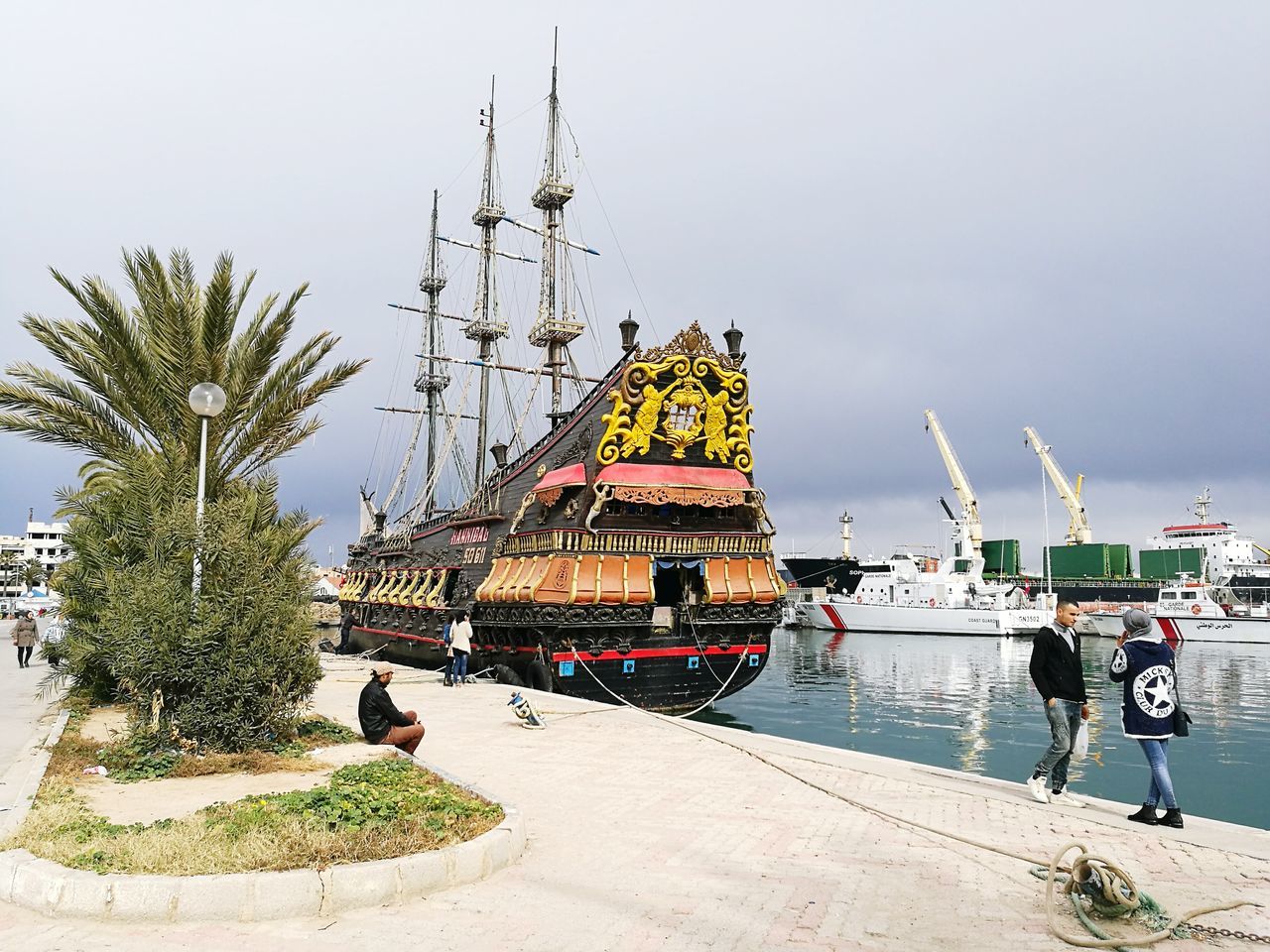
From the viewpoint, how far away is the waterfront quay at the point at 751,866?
14.7 feet

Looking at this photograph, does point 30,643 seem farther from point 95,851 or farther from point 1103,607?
point 1103,607

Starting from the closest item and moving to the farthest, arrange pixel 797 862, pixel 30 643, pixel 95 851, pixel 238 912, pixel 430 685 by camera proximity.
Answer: pixel 238 912 < pixel 95 851 < pixel 797 862 < pixel 430 685 < pixel 30 643

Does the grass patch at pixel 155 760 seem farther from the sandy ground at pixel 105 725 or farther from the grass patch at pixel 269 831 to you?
the grass patch at pixel 269 831

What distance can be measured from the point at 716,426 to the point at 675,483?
1.80m

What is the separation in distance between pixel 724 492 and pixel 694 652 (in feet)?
12.2

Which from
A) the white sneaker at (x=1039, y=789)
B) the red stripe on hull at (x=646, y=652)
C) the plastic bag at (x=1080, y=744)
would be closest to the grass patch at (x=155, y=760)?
the white sneaker at (x=1039, y=789)

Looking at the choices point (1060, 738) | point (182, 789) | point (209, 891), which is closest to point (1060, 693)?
point (1060, 738)

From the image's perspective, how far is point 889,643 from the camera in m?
54.3

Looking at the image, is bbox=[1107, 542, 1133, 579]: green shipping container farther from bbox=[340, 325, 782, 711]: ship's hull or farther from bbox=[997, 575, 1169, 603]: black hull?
bbox=[340, 325, 782, 711]: ship's hull

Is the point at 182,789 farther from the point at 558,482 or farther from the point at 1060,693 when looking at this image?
the point at 558,482

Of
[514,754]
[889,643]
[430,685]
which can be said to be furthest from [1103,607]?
[514,754]

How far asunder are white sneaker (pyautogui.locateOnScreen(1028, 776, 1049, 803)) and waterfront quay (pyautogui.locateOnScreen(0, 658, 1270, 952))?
0.10 m

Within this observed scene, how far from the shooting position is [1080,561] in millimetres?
84875

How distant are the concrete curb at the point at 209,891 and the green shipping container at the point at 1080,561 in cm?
8768
